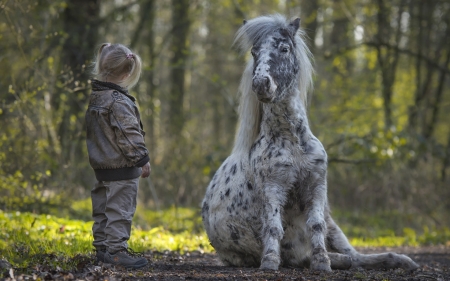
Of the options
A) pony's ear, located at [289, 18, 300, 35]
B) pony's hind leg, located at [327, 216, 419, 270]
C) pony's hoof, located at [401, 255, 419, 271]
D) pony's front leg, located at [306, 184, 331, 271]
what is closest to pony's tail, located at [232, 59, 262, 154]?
pony's ear, located at [289, 18, 300, 35]

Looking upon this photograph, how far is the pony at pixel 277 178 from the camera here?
189 inches

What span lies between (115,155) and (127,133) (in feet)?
0.73

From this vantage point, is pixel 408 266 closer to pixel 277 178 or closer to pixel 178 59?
pixel 277 178

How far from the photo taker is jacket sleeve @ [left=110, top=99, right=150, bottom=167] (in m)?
4.63

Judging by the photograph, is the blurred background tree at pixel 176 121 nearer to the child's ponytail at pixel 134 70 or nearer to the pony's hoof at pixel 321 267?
the child's ponytail at pixel 134 70

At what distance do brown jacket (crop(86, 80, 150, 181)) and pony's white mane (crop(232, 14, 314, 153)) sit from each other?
109cm

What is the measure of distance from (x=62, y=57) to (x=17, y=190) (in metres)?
3.55

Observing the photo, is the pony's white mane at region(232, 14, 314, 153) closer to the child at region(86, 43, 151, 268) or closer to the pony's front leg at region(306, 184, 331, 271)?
the pony's front leg at region(306, 184, 331, 271)

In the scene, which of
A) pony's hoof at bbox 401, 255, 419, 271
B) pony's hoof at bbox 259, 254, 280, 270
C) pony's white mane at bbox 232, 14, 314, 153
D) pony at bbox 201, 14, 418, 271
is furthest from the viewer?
pony's hoof at bbox 401, 255, 419, 271

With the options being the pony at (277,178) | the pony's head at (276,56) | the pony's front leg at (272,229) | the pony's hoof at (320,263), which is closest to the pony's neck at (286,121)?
the pony at (277,178)

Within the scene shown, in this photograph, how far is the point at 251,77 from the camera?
5168 mm

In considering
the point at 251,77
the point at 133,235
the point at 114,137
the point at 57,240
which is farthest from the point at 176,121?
the point at 114,137

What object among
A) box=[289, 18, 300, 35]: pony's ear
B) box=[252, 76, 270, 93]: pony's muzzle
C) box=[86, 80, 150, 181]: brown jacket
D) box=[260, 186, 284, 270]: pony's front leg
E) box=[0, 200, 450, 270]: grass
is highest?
box=[289, 18, 300, 35]: pony's ear

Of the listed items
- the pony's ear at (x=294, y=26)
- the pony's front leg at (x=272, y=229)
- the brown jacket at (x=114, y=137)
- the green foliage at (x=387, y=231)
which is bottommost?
the green foliage at (x=387, y=231)
